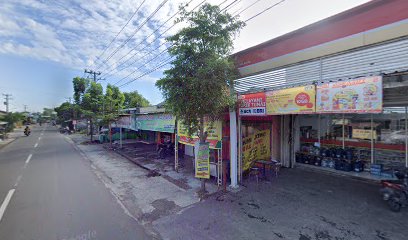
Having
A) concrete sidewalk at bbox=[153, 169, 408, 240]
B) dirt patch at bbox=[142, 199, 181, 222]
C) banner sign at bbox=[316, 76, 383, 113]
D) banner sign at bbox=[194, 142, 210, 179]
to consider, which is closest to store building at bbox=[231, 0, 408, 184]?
banner sign at bbox=[316, 76, 383, 113]

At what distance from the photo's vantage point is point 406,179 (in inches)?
208

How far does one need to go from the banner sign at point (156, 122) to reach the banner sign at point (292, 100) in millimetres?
5260

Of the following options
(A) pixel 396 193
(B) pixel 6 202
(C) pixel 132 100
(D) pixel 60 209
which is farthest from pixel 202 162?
(C) pixel 132 100

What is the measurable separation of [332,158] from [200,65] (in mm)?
7272

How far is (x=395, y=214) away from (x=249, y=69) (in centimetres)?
573

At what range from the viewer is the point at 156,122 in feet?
40.5

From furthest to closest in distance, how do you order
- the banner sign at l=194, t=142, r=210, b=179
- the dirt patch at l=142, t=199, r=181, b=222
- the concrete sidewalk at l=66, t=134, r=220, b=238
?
the banner sign at l=194, t=142, r=210, b=179 < the concrete sidewalk at l=66, t=134, r=220, b=238 < the dirt patch at l=142, t=199, r=181, b=222

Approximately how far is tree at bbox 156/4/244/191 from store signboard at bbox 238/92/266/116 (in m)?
1.00

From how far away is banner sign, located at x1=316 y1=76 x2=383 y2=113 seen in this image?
423 centimetres

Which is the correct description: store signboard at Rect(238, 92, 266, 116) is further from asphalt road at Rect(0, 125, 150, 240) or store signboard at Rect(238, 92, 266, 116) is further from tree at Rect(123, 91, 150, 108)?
tree at Rect(123, 91, 150, 108)

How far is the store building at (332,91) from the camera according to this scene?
4.35m

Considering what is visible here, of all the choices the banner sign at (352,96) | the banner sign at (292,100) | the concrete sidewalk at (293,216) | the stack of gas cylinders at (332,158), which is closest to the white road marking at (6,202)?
the concrete sidewalk at (293,216)

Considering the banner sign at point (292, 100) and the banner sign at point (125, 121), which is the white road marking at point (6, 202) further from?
the banner sign at point (125, 121)

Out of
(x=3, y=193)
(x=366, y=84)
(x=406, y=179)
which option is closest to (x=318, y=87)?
(x=366, y=84)
